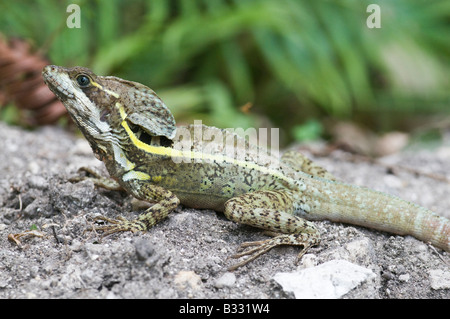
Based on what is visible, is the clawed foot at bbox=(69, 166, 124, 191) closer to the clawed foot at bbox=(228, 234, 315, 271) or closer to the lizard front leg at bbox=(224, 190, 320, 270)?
the lizard front leg at bbox=(224, 190, 320, 270)

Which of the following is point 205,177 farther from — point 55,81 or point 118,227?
point 55,81

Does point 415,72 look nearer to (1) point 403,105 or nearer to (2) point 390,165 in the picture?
(1) point 403,105

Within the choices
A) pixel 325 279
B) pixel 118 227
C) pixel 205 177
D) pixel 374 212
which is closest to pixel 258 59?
pixel 205 177

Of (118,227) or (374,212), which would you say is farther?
(374,212)

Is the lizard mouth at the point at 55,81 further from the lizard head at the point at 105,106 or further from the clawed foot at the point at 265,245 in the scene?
the clawed foot at the point at 265,245

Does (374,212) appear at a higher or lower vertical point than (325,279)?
higher

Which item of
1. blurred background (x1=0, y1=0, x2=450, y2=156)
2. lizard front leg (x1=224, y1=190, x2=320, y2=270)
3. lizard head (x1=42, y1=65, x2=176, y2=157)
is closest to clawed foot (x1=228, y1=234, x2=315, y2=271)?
lizard front leg (x1=224, y1=190, x2=320, y2=270)

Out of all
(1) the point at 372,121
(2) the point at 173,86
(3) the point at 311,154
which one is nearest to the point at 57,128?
(2) the point at 173,86
